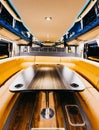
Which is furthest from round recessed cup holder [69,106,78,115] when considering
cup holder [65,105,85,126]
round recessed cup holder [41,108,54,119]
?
round recessed cup holder [41,108,54,119]

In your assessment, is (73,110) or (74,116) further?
(73,110)

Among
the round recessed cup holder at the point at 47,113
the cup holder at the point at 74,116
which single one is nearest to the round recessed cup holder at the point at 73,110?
the cup holder at the point at 74,116

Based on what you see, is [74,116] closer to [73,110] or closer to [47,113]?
[73,110]

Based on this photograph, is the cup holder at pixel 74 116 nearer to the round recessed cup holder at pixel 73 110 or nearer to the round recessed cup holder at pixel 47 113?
the round recessed cup holder at pixel 73 110

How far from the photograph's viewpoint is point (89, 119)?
196 cm

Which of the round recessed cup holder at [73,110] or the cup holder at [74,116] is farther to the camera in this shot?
the round recessed cup holder at [73,110]

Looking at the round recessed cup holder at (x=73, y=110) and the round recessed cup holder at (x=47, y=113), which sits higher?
the round recessed cup holder at (x=73, y=110)

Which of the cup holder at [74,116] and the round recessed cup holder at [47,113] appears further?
the round recessed cup holder at [47,113]

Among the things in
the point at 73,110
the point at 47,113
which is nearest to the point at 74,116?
the point at 73,110

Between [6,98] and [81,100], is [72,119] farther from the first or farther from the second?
[6,98]

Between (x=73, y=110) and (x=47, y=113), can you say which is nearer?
(x=47, y=113)

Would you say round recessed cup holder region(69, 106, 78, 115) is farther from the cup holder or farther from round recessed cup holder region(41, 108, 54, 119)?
round recessed cup holder region(41, 108, 54, 119)

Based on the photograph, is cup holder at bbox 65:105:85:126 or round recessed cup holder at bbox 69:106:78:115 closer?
cup holder at bbox 65:105:85:126

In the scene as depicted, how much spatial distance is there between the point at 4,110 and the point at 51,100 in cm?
105
